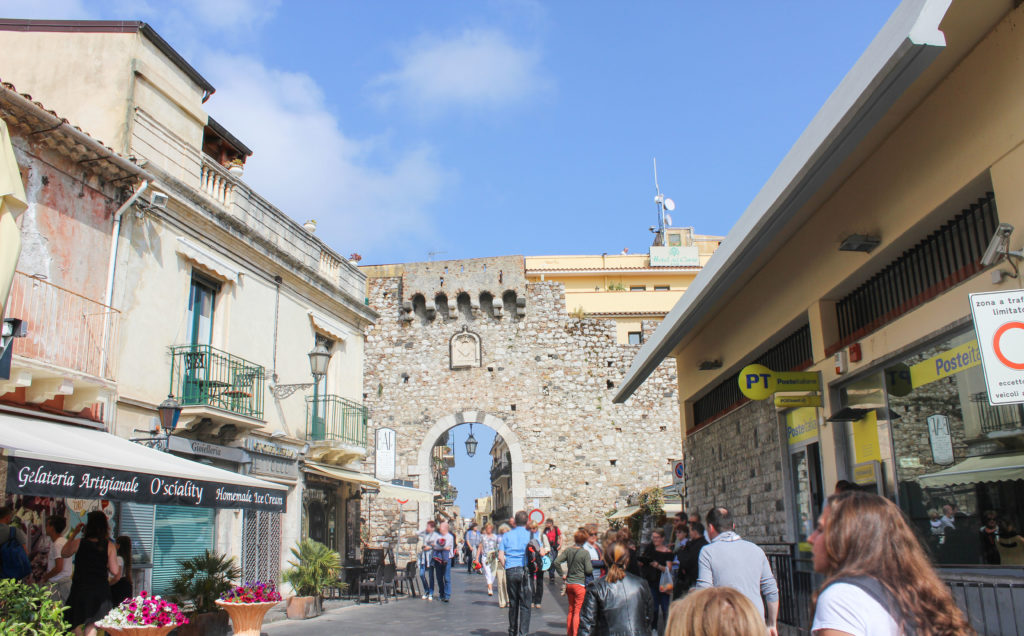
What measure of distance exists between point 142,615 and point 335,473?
854 centimetres

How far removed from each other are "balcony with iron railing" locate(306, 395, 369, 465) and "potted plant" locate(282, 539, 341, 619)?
6.64ft

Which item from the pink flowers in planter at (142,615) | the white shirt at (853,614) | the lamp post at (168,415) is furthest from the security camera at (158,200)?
the white shirt at (853,614)

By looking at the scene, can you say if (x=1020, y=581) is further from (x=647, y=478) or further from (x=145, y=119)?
(x=647, y=478)

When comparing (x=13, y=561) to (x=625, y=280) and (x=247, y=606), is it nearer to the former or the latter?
(x=247, y=606)

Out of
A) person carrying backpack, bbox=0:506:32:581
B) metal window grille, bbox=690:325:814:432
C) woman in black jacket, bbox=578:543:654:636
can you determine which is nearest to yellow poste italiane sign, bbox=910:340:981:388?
metal window grille, bbox=690:325:814:432

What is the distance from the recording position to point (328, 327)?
15.8m

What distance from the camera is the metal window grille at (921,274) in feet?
19.4

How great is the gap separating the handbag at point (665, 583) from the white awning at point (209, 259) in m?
7.74

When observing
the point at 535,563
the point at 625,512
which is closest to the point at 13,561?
the point at 535,563

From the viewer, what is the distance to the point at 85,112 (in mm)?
11133

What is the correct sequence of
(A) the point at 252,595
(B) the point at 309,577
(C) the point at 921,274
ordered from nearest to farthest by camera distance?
(C) the point at 921,274, (A) the point at 252,595, (B) the point at 309,577

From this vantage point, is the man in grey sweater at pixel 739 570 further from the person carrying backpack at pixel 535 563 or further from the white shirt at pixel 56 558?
the person carrying backpack at pixel 535 563

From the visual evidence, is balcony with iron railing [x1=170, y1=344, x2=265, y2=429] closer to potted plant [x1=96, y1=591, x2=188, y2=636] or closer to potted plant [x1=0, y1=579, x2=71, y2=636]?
potted plant [x1=96, y1=591, x2=188, y2=636]

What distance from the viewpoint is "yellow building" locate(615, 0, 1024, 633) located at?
505cm
